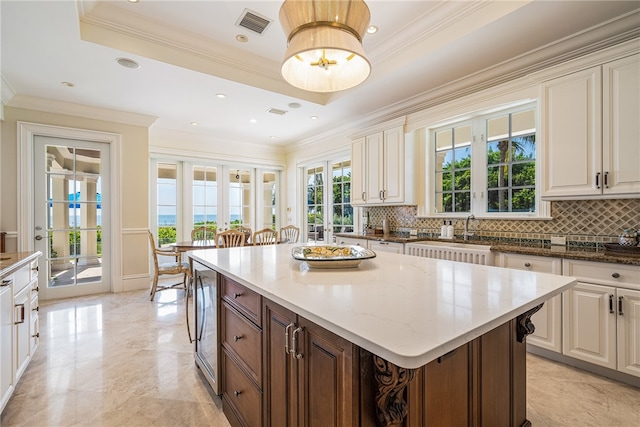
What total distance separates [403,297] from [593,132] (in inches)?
95.5

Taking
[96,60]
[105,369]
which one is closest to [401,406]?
[105,369]

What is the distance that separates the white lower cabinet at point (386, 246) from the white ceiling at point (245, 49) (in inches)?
69.9

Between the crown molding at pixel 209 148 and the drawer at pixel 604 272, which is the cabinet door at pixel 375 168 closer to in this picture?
the drawer at pixel 604 272

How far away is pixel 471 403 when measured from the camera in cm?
110

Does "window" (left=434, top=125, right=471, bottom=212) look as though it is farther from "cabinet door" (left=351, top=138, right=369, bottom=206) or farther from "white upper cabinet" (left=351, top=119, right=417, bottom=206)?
"cabinet door" (left=351, top=138, right=369, bottom=206)

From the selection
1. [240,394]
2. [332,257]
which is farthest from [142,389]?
[332,257]

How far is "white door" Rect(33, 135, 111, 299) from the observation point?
395cm

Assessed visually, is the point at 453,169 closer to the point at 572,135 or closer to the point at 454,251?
the point at 454,251

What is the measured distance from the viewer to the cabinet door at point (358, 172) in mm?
4387

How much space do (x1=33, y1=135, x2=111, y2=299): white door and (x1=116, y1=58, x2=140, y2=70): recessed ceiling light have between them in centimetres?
191

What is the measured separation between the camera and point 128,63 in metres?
2.90

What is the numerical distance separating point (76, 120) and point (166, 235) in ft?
7.18

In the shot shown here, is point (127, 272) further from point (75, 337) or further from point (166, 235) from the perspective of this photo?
point (75, 337)

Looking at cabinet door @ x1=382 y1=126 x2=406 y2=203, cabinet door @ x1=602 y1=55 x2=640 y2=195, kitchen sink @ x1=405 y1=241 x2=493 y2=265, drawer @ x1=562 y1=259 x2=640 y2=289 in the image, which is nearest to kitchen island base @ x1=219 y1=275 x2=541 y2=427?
drawer @ x1=562 y1=259 x2=640 y2=289
